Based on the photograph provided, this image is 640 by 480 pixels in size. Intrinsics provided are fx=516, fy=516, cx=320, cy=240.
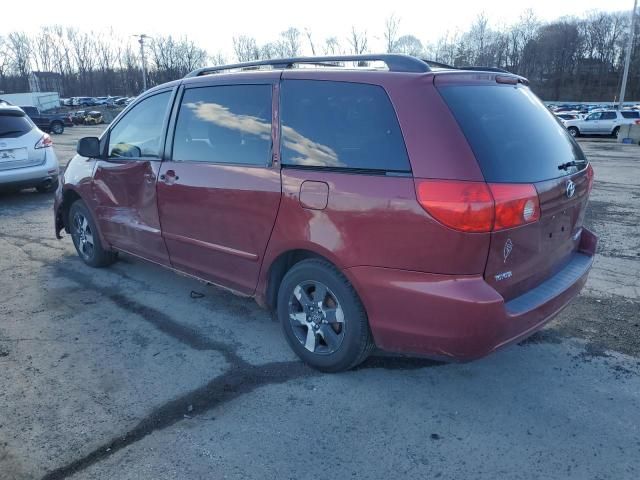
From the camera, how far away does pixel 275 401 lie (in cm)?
303

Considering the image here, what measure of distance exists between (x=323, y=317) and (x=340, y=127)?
1.16 m

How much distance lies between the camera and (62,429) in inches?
111

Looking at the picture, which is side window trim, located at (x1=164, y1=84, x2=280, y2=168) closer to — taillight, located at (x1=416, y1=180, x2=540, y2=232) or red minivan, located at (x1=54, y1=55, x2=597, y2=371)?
red minivan, located at (x1=54, y1=55, x2=597, y2=371)

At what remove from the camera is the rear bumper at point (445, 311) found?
2.57 meters

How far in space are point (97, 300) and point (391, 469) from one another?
323cm

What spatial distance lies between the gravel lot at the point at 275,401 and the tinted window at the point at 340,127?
4.50ft

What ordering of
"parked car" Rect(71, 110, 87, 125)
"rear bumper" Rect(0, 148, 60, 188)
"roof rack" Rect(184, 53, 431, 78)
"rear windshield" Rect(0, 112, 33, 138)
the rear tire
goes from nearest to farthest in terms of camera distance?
"roof rack" Rect(184, 53, 431, 78), "rear bumper" Rect(0, 148, 60, 188), "rear windshield" Rect(0, 112, 33, 138), the rear tire, "parked car" Rect(71, 110, 87, 125)

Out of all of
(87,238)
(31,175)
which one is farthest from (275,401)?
(31,175)

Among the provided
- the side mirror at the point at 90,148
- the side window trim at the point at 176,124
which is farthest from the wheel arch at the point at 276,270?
the side mirror at the point at 90,148

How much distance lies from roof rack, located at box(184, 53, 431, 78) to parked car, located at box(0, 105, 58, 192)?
20.3 feet

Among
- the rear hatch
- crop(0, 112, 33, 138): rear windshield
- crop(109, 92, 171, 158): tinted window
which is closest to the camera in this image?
the rear hatch

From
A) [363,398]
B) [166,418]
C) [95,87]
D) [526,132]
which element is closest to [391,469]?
[363,398]

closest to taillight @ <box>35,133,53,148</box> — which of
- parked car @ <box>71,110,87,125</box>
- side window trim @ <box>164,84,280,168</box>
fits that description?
side window trim @ <box>164,84,280,168</box>

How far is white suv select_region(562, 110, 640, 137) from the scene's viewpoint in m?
29.4
